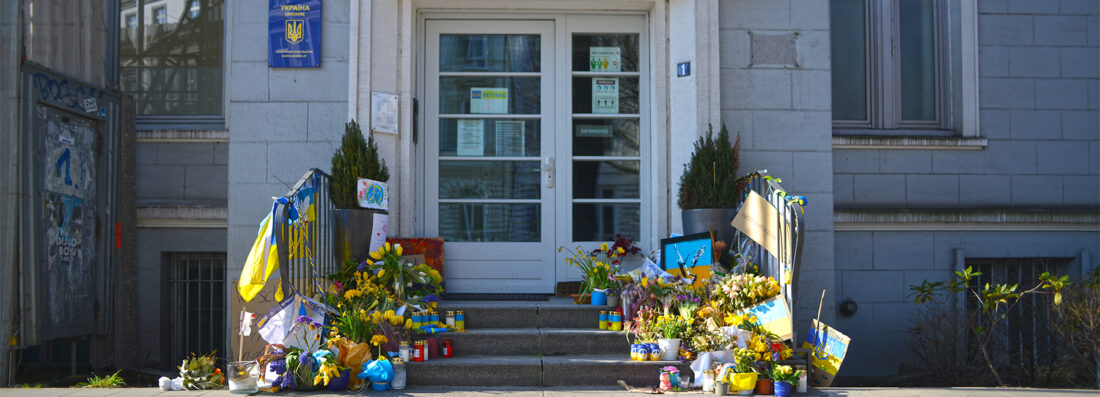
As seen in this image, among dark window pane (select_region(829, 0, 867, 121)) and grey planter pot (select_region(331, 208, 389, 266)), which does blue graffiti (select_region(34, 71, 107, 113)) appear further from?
dark window pane (select_region(829, 0, 867, 121))

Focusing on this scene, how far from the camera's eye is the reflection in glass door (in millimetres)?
7461

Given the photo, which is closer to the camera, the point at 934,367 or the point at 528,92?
the point at 934,367

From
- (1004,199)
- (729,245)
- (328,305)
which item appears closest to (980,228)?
(1004,199)

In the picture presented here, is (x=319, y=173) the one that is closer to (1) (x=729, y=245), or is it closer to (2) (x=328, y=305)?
(2) (x=328, y=305)

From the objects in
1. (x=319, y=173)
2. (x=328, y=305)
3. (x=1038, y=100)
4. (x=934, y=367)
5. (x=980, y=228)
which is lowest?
(x=934, y=367)

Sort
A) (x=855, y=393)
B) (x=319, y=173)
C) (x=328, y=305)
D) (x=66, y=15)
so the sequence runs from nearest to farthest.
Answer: (x=855, y=393)
(x=328, y=305)
(x=319, y=173)
(x=66, y=15)

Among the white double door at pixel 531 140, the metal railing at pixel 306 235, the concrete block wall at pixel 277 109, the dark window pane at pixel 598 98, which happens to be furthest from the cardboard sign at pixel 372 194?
the dark window pane at pixel 598 98

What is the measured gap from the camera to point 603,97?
756cm

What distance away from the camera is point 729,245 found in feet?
21.9

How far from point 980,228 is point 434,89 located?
202 inches

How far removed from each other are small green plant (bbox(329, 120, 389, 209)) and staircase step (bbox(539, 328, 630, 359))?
1.85 meters

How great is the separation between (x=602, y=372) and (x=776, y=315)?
4.10 feet

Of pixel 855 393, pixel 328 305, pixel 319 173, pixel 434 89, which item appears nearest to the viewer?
pixel 855 393

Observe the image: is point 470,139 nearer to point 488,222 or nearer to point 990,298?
point 488,222
